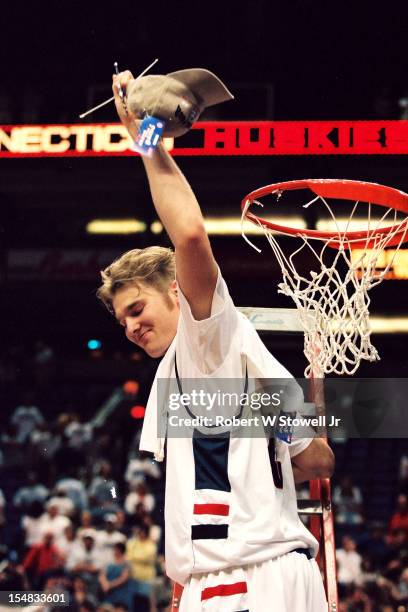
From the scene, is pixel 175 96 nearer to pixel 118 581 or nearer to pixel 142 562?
pixel 118 581

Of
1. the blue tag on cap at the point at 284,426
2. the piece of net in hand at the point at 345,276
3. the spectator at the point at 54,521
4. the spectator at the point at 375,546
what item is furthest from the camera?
the spectator at the point at 54,521

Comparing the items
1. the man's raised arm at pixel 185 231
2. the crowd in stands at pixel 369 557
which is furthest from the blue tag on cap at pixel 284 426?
the crowd in stands at pixel 369 557

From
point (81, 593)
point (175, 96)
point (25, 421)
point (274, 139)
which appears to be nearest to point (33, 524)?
point (81, 593)

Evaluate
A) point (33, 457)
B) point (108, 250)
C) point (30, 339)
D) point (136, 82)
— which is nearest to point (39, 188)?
point (108, 250)

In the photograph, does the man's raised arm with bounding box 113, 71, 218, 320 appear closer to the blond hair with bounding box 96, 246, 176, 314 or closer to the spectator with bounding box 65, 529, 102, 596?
the blond hair with bounding box 96, 246, 176, 314

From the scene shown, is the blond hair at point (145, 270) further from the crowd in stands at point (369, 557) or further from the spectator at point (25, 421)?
the spectator at point (25, 421)

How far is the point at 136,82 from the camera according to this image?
2.32 metres

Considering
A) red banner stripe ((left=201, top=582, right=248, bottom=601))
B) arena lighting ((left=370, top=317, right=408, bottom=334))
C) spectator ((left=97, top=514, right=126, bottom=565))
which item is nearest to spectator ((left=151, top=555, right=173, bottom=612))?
spectator ((left=97, top=514, right=126, bottom=565))

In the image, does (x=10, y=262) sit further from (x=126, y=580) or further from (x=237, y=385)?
(x=237, y=385)

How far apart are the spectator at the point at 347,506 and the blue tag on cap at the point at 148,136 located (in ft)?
33.4

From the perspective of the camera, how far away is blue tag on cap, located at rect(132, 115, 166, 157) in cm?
220

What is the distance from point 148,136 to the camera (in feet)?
7.22

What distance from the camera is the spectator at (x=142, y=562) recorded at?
30.7ft

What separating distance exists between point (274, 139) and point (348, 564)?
5.84 meters
